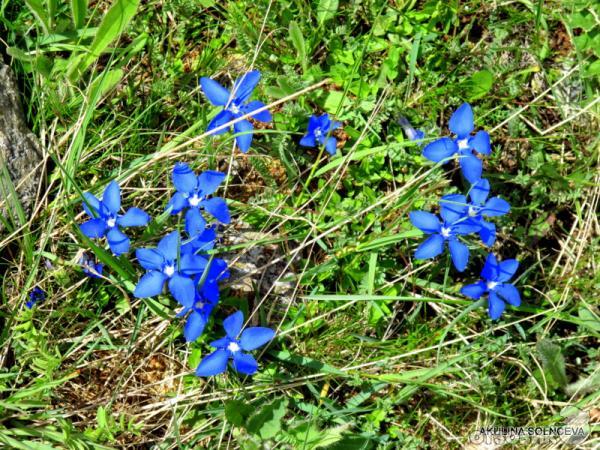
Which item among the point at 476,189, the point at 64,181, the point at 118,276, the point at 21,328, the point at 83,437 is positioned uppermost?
the point at 476,189

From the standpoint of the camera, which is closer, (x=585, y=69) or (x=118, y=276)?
(x=118, y=276)

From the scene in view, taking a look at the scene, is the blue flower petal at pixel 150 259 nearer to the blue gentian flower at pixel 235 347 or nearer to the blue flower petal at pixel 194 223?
the blue flower petal at pixel 194 223

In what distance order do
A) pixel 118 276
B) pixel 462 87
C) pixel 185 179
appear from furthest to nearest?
pixel 462 87
pixel 118 276
pixel 185 179

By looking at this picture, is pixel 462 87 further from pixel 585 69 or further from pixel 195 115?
pixel 195 115

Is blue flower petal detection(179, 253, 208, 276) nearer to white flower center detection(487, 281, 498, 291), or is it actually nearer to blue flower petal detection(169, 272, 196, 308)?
blue flower petal detection(169, 272, 196, 308)

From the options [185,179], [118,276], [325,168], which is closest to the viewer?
[185,179]

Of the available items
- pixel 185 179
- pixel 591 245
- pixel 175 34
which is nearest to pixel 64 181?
pixel 185 179

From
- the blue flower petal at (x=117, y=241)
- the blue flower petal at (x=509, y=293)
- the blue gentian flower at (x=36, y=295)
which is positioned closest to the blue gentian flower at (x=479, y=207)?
the blue flower petal at (x=509, y=293)
